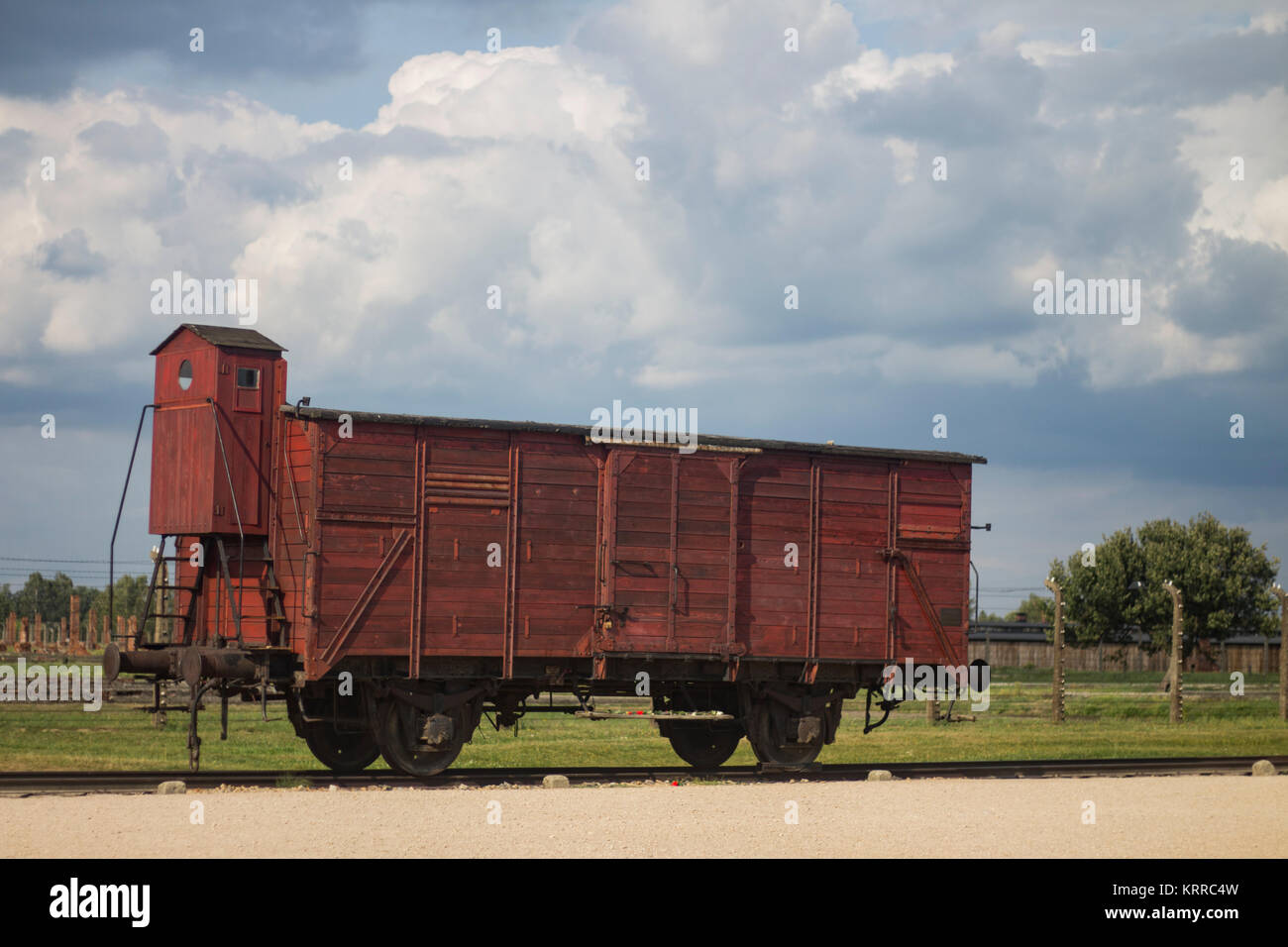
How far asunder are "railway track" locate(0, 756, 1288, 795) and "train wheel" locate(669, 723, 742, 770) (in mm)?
498

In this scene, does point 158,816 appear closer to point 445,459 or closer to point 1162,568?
point 445,459

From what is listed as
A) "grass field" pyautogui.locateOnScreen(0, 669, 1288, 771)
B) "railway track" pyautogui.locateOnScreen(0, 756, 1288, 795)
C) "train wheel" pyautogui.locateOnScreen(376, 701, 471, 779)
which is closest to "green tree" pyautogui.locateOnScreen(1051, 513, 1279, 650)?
"grass field" pyautogui.locateOnScreen(0, 669, 1288, 771)

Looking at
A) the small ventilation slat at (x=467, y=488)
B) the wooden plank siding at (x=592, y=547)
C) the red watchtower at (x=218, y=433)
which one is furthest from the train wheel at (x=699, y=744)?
the red watchtower at (x=218, y=433)

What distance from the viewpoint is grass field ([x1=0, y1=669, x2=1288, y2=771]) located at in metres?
21.9

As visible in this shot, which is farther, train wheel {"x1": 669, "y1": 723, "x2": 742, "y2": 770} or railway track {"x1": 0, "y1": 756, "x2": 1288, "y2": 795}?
train wheel {"x1": 669, "y1": 723, "x2": 742, "y2": 770}

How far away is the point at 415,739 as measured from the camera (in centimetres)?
1755

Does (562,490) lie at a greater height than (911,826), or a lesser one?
greater

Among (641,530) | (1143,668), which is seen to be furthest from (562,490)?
(1143,668)

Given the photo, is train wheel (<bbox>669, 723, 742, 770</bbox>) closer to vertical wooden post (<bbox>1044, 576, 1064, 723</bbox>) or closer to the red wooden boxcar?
the red wooden boxcar

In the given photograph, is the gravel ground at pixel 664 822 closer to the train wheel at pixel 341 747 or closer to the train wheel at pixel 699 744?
the train wheel at pixel 341 747

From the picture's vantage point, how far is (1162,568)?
8238cm

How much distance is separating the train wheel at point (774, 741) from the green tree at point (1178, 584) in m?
64.4

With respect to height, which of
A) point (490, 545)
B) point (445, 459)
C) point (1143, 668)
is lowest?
point (1143, 668)

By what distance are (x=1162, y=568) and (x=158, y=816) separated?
77.8 m
